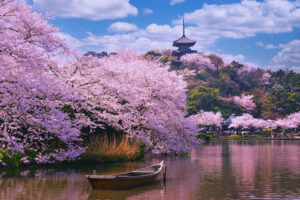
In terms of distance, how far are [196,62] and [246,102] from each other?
31153mm

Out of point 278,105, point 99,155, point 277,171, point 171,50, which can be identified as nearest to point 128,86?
point 99,155

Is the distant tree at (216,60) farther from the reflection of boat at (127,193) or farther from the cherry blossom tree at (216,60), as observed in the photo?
the reflection of boat at (127,193)

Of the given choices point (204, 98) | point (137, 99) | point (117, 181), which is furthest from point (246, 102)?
point (117, 181)

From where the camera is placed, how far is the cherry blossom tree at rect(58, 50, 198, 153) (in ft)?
91.8

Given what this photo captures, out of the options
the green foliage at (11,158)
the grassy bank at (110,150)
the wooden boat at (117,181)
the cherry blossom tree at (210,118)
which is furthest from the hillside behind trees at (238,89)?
the wooden boat at (117,181)

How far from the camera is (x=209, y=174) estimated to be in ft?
75.4

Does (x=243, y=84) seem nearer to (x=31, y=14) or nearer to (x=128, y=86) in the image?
(x=128, y=86)

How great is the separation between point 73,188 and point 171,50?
12659 centimetres

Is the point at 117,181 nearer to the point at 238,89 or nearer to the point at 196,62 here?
the point at 238,89

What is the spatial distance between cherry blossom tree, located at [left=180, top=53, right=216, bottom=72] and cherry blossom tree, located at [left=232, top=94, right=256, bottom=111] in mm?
25924

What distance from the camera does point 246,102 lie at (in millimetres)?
92438

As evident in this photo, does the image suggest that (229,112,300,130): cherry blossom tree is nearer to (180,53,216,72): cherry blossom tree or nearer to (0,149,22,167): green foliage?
(180,53,216,72): cherry blossom tree

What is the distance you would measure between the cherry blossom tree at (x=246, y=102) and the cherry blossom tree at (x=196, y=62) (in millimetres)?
25924

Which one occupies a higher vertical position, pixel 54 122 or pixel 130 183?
pixel 54 122
